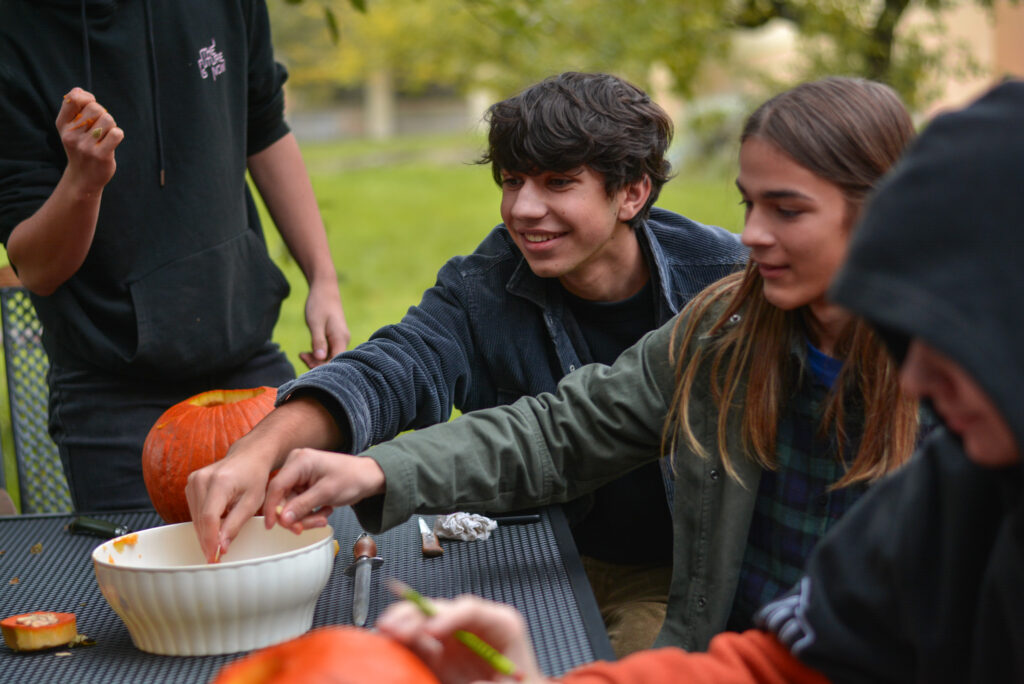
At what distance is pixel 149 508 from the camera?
2432 millimetres

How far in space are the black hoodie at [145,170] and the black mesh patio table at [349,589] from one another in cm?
47

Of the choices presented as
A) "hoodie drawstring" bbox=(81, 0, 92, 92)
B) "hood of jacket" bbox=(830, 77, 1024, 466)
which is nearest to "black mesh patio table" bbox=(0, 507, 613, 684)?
"hood of jacket" bbox=(830, 77, 1024, 466)

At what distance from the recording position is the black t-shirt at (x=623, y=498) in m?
2.24

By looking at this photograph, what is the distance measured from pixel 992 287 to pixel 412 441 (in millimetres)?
1028

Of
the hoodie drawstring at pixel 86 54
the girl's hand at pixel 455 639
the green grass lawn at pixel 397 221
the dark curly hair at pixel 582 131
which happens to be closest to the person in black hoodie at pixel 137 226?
the hoodie drawstring at pixel 86 54

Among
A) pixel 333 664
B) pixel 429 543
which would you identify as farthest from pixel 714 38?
pixel 333 664

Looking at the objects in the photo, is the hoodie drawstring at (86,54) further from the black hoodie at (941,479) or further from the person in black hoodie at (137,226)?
the black hoodie at (941,479)

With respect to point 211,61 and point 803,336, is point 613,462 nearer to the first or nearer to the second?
point 803,336

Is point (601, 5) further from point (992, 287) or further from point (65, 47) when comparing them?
point (992, 287)

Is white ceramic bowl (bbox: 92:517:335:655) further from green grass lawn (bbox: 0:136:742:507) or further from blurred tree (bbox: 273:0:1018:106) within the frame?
green grass lawn (bbox: 0:136:742:507)

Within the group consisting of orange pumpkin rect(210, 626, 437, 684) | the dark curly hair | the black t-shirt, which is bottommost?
the black t-shirt

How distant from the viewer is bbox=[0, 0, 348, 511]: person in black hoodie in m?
2.34

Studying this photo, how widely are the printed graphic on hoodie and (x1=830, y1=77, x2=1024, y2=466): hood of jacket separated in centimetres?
197

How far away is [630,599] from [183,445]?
0.95 m
